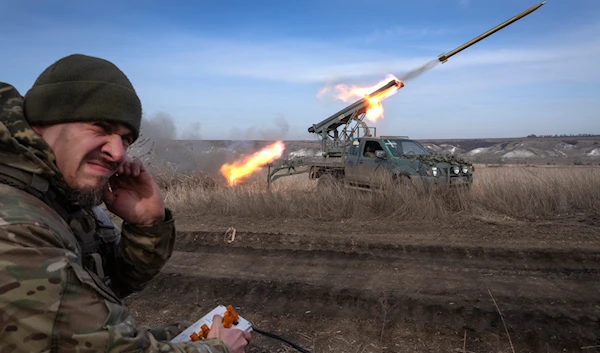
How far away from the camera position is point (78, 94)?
146 cm

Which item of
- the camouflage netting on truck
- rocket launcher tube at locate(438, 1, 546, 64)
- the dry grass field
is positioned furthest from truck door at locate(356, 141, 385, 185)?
rocket launcher tube at locate(438, 1, 546, 64)

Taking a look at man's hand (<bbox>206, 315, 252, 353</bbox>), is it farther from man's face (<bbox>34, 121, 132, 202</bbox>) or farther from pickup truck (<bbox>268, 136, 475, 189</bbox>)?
pickup truck (<bbox>268, 136, 475, 189</bbox>)

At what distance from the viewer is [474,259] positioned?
19.1 ft

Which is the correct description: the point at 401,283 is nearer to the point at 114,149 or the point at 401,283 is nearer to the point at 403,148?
the point at 114,149

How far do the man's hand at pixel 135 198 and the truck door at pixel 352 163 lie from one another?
11.0 metres

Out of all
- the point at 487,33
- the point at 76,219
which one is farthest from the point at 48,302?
the point at 487,33

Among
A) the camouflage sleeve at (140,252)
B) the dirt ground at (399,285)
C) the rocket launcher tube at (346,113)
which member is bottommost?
the dirt ground at (399,285)

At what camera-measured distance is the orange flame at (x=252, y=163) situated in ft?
64.1

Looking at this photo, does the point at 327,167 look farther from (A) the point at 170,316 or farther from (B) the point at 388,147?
(A) the point at 170,316

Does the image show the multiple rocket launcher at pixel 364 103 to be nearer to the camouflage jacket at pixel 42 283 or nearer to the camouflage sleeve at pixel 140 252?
→ the camouflage sleeve at pixel 140 252

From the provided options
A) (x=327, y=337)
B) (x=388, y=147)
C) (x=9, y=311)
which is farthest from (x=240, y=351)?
(x=388, y=147)

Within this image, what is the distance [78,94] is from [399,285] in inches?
166

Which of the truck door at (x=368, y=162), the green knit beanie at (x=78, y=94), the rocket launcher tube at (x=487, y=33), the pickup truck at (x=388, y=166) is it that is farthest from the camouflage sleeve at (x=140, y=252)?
the rocket launcher tube at (x=487, y=33)

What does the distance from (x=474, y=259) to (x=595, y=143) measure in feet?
233
